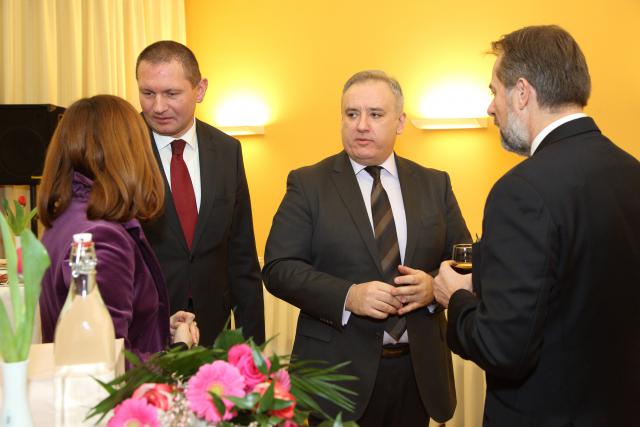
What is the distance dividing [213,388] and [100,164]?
90cm

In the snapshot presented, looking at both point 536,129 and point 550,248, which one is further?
point 536,129

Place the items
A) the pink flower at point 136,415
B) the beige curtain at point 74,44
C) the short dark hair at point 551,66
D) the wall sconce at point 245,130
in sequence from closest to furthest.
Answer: the pink flower at point 136,415
the short dark hair at point 551,66
the beige curtain at point 74,44
the wall sconce at point 245,130

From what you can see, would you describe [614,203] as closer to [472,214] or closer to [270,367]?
[270,367]

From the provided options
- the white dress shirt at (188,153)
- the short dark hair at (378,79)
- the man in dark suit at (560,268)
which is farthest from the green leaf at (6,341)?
the short dark hair at (378,79)

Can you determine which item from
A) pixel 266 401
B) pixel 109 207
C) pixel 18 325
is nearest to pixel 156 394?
pixel 266 401

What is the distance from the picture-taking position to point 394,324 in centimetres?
237

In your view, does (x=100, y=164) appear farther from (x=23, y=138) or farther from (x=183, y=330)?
(x=23, y=138)

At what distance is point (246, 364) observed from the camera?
0.92m

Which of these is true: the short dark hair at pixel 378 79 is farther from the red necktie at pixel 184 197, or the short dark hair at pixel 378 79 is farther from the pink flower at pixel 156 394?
the pink flower at pixel 156 394

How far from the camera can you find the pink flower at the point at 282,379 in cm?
93

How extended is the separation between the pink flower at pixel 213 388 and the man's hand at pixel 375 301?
4.42ft

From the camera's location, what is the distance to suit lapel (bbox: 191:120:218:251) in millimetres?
2592

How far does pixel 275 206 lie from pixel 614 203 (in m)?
3.82

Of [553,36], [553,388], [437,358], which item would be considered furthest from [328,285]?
[553,36]
